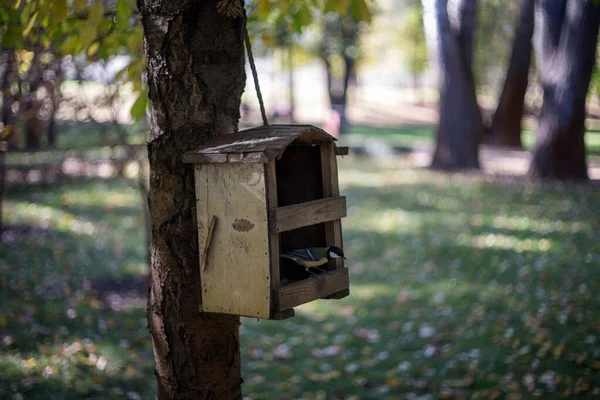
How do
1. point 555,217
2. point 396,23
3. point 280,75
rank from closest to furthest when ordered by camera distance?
point 555,217 < point 280,75 < point 396,23

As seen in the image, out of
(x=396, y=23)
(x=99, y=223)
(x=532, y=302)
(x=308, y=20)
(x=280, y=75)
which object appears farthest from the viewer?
(x=396, y=23)

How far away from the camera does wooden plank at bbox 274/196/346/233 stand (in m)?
2.83

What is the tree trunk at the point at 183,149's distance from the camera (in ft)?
9.80

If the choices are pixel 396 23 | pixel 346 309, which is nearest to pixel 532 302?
pixel 346 309

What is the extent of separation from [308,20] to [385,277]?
5.32 meters

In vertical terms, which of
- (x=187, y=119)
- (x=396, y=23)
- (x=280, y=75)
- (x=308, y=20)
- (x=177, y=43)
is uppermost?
(x=396, y=23)

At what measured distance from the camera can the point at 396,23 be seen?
4772 cm

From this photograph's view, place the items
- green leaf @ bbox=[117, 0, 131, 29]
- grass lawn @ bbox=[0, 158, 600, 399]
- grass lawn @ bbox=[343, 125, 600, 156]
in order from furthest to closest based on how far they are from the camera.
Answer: grass lawn @ bbox=[343, 125, 600, 156]
grass lawn @ bbox=[0, 158, 600, 399]
green leaf @ bbox=[117, 0, 131, 29]

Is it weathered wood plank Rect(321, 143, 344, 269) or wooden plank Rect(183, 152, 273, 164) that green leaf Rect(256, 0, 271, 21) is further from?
wooden plank Rect(183, 152, 273, 164)

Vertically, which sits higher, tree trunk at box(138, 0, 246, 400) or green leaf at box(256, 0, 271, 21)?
green leaf at box(256, 0, 271, 21)

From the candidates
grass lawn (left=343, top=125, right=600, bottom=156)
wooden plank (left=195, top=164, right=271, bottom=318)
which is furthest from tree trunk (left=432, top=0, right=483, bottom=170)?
wooden plank (left=195, top=164, right=271, bottom=318)

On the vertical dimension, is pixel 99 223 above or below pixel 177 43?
below

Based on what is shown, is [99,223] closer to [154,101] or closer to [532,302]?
[532,302]

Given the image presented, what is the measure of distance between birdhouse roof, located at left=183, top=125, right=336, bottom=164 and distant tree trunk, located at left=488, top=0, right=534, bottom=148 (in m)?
20.5
